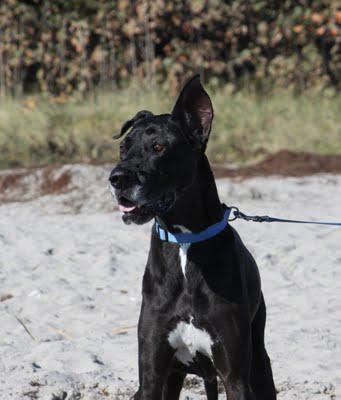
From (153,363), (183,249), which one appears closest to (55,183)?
(183,249)

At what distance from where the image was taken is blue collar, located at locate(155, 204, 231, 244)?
15.0 feet

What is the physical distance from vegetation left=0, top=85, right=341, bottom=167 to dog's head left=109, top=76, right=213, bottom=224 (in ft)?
25.3

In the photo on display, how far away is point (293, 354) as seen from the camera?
6148mm

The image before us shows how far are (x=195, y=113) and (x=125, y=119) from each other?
852 cm

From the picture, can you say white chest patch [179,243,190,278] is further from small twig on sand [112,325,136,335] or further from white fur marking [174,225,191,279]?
small twig on sand [112,325,136,335]

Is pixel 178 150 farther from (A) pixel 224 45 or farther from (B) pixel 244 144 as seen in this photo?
(A) pixel 224 45

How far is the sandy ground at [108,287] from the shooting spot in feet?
19.0

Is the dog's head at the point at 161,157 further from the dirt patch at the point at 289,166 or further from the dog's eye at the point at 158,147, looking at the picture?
the dirt patch at the point at 289,166

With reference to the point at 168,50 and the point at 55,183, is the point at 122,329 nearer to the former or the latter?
the point at 55,183

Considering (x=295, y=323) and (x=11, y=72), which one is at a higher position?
(x=11, y=72)

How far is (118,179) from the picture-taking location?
13.7ft

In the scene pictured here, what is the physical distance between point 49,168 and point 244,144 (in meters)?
2.81

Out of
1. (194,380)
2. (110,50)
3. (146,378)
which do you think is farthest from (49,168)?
(146,378)

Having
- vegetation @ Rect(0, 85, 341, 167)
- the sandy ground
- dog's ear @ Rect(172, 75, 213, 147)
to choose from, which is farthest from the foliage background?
dog's ear @ Rect(172, 75, 213, 147)
